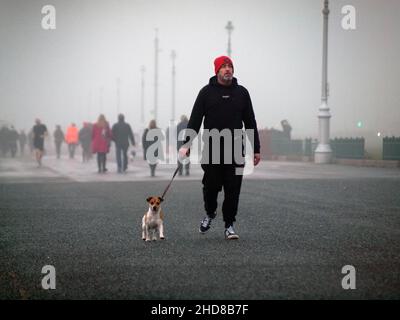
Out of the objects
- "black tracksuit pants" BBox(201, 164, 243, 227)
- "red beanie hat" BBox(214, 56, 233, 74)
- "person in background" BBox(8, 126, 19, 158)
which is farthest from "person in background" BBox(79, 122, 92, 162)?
"red beanie hat" BBox(214, 56, 233, 74)

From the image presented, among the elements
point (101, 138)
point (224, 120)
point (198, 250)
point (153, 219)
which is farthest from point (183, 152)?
point (101, 138)

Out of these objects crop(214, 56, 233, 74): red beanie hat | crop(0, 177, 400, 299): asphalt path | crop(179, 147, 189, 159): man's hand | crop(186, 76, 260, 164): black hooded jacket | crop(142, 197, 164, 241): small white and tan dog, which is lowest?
crop(0, 177, 400, 299): asphalt path

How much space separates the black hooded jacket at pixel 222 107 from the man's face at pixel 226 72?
17cm

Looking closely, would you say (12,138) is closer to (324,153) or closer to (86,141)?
(86,141)

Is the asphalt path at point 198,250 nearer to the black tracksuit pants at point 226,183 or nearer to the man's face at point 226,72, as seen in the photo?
the black tracksuit pants at point 226,183

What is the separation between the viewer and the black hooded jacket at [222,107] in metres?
6.86

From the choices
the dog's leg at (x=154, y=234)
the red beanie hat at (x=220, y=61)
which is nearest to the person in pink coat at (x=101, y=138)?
the dog's leg at (x=154, y=234)

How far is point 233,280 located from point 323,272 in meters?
0.84

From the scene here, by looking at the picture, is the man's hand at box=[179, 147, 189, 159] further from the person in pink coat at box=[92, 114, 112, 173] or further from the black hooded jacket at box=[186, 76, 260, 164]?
the person in pink coat at box=[92, 114, 112, 173]

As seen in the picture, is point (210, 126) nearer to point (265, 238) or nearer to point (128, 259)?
point (265, 238)


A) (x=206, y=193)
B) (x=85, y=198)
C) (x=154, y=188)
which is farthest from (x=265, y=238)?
(x=154, y=188)

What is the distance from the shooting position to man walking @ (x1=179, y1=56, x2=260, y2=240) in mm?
6844

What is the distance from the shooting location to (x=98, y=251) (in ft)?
20.6

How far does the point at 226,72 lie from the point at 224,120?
1.78 feet
